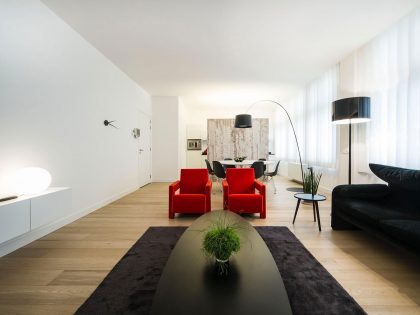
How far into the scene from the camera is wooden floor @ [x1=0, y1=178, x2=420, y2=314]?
1.59 meters

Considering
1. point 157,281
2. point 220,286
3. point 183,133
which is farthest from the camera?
point 183,133

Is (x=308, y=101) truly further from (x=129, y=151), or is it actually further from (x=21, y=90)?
(x=21, y=90)

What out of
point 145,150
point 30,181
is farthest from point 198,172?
point 145,150

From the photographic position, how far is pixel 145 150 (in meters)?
6.57

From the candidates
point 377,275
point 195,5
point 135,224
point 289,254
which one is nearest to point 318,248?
point 289,254

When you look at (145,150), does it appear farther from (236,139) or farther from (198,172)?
(236,139)

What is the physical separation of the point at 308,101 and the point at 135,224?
5596 millimetres

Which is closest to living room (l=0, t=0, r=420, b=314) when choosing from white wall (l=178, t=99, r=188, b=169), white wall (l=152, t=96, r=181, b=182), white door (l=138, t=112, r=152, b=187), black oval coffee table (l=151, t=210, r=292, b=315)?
black oval coffee table (l=151, t=210, r=292, b=315)

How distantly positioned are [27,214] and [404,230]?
11.3 ft

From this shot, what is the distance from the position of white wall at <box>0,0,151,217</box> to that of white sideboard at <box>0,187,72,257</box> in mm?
485

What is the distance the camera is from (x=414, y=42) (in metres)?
2.84

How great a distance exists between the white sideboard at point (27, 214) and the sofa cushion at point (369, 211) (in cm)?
343

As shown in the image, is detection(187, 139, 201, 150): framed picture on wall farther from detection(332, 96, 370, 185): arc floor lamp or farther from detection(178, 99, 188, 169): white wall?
detection(332, 96, 370, 185): arc floor lamp

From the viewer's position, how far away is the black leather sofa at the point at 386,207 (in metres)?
1.90
